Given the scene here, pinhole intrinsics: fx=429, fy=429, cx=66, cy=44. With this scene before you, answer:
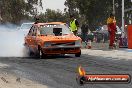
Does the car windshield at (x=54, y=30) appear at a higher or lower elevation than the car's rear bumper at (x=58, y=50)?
higher

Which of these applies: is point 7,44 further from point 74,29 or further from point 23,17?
point 23,17

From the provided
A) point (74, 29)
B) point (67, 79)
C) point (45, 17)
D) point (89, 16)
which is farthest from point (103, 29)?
point (45, 17)

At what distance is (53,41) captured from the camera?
17375 mm

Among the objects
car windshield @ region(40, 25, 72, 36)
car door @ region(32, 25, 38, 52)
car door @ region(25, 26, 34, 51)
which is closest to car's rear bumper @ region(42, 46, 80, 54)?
car door @ region(32, 25, 38, 52)

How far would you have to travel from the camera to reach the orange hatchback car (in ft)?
57.0

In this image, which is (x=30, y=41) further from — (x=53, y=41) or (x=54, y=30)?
(x=53, y=41)

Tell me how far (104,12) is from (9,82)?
71247mm

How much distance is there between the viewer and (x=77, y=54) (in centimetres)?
1798

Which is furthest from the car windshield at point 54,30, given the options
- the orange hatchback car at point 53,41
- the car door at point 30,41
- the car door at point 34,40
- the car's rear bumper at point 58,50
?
the car's rear bumper at point 58,50

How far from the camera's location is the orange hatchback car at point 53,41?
17.4 meters

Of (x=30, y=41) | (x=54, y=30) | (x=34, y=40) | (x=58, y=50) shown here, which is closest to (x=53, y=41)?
(x=58, y=50)

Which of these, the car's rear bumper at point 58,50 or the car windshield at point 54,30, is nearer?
the car's rear bumper at point 58,50

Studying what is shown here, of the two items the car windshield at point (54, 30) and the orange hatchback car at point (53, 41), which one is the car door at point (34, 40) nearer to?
the orange hatchback car at point (53, 41)

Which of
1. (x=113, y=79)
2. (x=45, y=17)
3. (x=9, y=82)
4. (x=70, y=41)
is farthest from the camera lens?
(x=45, y=17)
